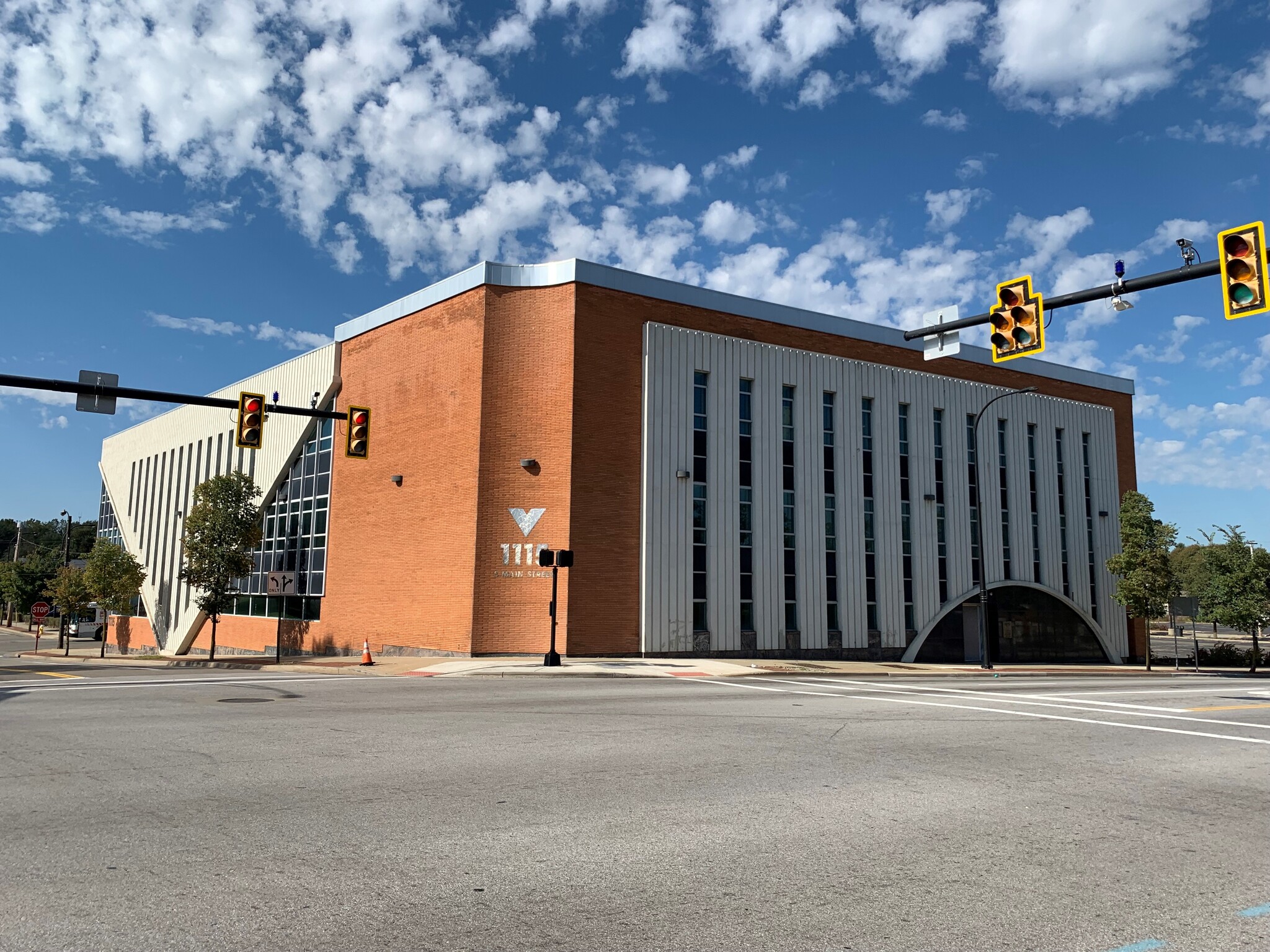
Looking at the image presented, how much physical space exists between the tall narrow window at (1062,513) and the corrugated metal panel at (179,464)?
32555 mm

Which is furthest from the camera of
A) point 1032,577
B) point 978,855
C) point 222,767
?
point 1032,577

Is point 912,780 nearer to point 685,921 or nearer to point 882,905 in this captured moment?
point 882,905

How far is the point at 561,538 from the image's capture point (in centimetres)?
2936

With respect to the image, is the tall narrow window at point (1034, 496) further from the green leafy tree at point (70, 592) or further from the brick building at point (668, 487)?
the green leafy tree at point (70, 592)

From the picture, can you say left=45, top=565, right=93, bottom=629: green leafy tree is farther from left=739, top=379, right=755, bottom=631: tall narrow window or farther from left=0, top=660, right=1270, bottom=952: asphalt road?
left=0, top=660, right=1270, bottom=952: asphalt road

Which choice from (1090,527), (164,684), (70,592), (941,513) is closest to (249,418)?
(164,684)

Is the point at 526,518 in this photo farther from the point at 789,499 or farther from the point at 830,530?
the point at 830,530

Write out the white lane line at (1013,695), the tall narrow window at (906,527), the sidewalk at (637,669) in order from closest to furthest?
the white lane line at (1013,695)
the sidewalk at (637,669)
the tall narrow window at (906,527)

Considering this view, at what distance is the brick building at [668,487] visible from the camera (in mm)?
29984

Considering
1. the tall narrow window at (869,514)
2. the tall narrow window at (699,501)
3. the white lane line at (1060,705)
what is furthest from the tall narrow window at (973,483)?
the white lane line at (1060,705)

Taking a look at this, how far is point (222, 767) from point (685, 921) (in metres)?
5.62

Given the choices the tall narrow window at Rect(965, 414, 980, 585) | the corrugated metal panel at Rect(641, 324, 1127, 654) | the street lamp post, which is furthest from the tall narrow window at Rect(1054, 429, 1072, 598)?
the tall narrow window at Rect(965, 414, 980, 585)

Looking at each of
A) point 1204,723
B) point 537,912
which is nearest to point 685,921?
point 537,912

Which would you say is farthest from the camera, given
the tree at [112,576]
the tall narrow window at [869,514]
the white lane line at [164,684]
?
the tree at [112,576]
